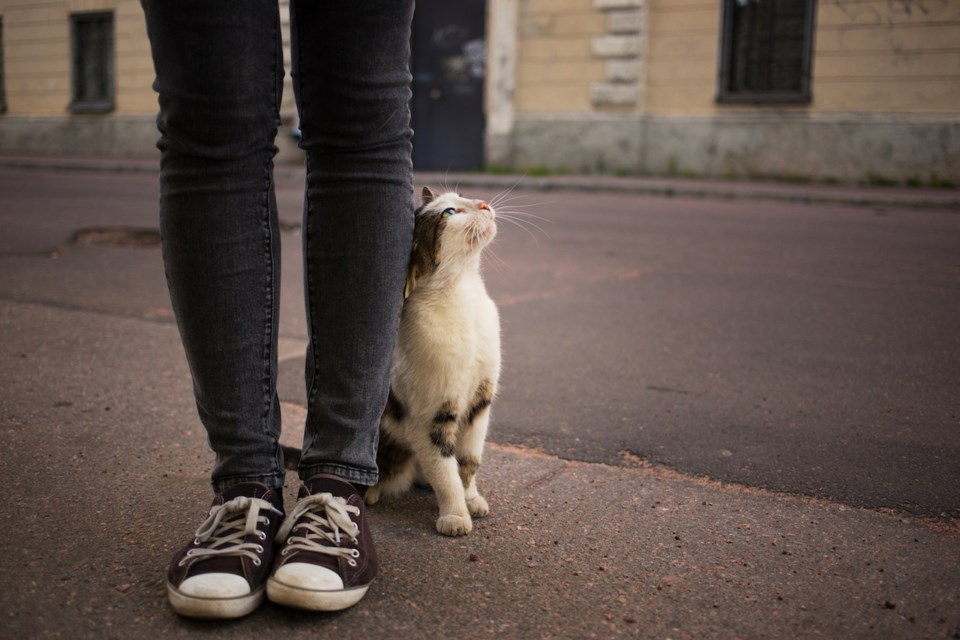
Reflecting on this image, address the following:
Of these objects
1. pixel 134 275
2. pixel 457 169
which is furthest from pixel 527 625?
pixel 457 169

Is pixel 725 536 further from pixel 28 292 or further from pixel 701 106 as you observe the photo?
pixel 701 106

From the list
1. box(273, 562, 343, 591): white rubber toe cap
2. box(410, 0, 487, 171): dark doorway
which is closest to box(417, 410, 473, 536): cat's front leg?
box(273, 562, 343, 591): white rubber toe cap

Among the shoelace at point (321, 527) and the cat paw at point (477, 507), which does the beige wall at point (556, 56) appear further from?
the shoelace at point (321, 527)

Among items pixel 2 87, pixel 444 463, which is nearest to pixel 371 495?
pixel 444 463

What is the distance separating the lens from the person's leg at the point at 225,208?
4.97 feet

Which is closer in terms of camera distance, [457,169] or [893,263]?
[893,263]

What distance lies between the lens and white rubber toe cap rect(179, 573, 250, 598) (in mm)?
1449

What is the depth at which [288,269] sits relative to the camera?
5379 millimetres

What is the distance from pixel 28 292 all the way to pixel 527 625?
366 cm

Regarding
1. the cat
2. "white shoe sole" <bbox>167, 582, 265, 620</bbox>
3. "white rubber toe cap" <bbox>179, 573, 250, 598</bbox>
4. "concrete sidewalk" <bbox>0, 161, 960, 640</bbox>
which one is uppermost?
the cat

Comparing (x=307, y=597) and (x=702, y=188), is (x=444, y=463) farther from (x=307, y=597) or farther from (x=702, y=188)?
(x=702, y=188)

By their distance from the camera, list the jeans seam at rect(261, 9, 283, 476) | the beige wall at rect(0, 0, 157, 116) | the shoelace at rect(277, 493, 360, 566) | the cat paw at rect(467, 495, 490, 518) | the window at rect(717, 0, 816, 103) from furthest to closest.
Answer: the beige wall at rect(0, 0, 157, 116) → the window at rect(717, 0, 816, 103) → the cat paw at rect(467, 495, 490, 518) → the jeans seam at rect(261, 9, 283, 476) → the shoelace at rect(277, 493, 360, 566)

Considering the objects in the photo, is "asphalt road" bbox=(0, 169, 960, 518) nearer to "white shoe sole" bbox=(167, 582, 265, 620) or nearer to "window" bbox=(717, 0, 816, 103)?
"white shoe sole" bbox=(167, 582, 265, 620)

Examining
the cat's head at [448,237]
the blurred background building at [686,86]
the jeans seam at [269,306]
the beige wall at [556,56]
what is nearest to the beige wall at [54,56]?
the blurred background building at [686,86]
